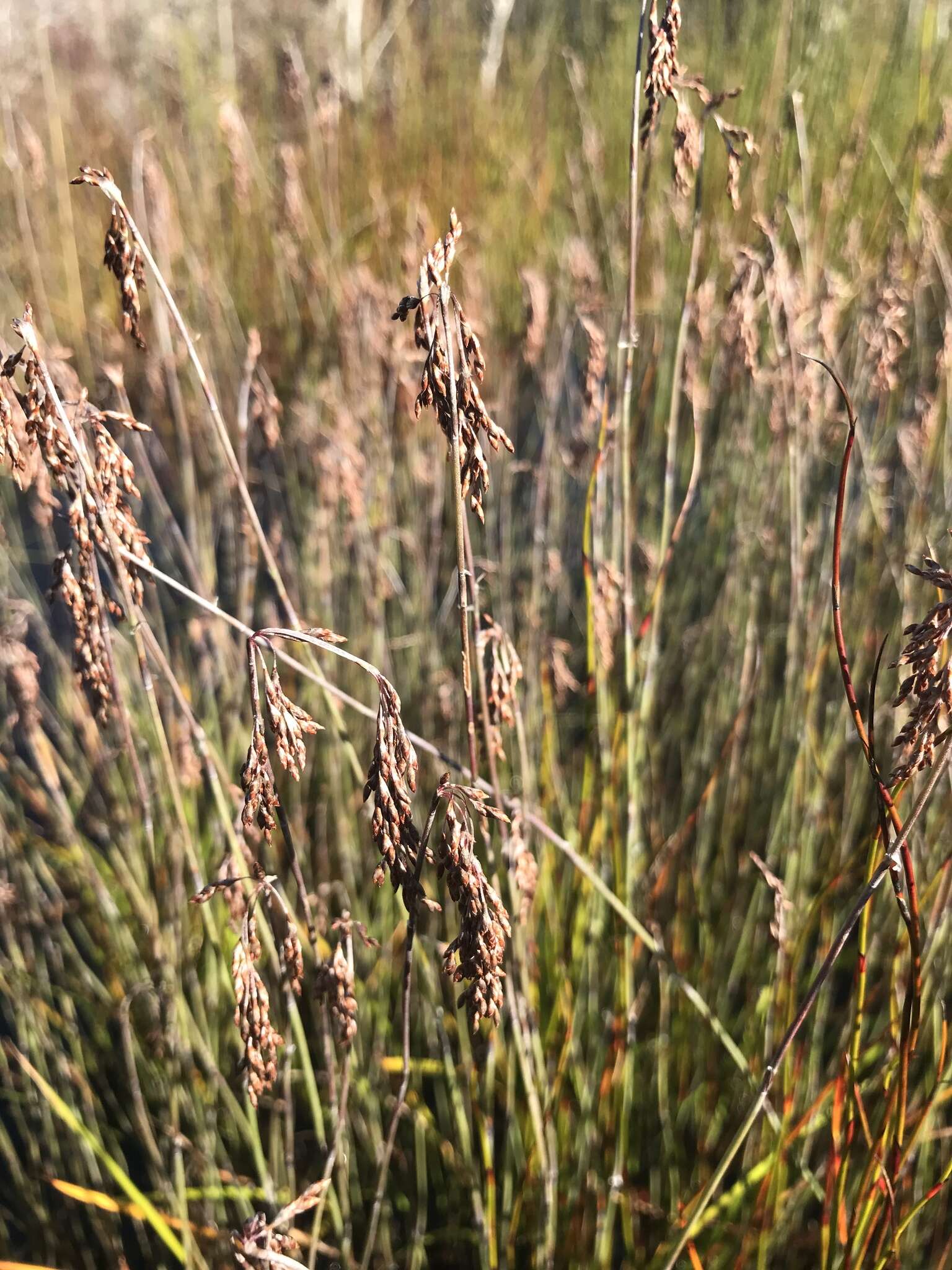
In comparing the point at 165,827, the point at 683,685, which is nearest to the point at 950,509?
the point at 683,685

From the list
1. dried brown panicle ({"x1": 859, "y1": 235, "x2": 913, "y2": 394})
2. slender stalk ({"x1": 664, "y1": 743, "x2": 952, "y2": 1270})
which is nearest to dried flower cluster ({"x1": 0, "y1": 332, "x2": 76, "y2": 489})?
slender stalk ({"x1": 664, "y1": 743, "x2": 952, "y2": 1270})

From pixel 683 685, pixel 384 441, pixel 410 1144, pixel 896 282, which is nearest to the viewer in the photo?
pixel 410 1144

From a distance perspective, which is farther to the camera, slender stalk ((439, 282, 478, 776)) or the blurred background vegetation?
the blurred background vegetation

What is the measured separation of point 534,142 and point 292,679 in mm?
2647

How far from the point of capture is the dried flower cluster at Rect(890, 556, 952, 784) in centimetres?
39

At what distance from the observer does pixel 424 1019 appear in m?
1.08

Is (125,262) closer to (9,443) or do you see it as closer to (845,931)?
(9,443)

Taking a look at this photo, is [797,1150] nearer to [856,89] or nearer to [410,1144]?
[410,1144]

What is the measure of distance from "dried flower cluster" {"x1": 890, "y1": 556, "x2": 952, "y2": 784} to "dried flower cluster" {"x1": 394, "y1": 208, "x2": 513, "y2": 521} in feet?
0.67

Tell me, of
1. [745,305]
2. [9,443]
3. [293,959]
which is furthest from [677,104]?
[293,959]

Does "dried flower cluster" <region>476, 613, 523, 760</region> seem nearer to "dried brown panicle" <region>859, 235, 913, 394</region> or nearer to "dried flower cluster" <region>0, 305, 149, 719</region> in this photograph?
"dried flower cluster" <region>0, 305, 149, 719</region>

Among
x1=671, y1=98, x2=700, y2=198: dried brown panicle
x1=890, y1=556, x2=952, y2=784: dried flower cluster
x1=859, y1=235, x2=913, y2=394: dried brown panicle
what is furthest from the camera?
x1=859, y1=235, x2=913, y2=394: dried brown panicle

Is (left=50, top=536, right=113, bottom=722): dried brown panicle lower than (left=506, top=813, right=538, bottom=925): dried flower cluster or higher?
higher

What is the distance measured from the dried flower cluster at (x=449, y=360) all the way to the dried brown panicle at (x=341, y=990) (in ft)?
0.97
